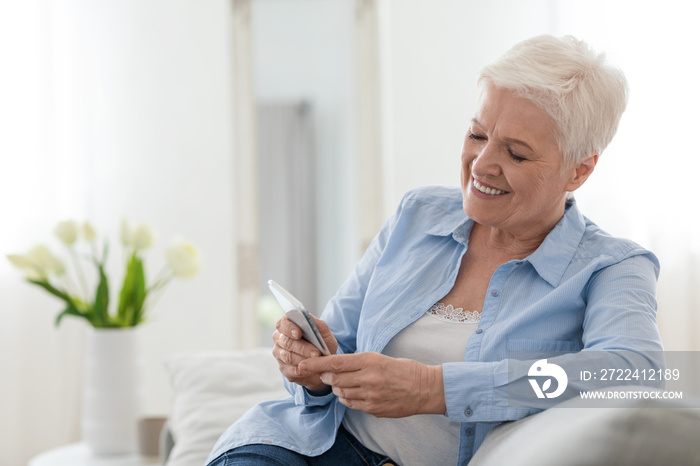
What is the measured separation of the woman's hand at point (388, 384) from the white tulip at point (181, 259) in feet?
3.95

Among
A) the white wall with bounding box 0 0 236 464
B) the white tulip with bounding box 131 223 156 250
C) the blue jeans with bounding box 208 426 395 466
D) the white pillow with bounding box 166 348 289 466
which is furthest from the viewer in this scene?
the white wall with bounding box 0 0 236 464

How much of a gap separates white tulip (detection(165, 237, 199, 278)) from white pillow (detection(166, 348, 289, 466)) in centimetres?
38

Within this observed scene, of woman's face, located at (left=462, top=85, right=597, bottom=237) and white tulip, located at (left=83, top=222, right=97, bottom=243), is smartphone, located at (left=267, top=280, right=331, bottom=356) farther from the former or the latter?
white tulip, located at (left=83, top=222, right=97, bottom=243)

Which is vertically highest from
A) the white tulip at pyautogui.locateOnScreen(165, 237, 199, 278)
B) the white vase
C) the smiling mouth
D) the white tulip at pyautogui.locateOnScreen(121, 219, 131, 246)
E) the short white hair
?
the short white hair

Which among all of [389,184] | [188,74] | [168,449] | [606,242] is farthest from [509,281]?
[188,74]

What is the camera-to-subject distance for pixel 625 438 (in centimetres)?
69

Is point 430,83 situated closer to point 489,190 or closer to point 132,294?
point 132,294

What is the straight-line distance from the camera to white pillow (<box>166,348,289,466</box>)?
150 centimetres

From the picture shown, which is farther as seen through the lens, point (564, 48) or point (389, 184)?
point (389, 184)

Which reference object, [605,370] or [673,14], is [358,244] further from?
[605,370]

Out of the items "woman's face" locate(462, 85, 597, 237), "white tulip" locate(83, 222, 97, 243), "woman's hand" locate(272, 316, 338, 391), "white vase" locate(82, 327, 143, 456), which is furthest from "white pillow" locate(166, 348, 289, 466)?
"woman's face" locate(462, 85, 597, 237)

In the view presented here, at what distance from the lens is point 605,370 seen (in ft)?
3.07

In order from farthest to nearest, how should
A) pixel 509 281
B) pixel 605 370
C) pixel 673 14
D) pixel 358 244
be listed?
1. pixel 358 244
2. pixel 673 14
3. pixel 509 281
4. pixel 605 370

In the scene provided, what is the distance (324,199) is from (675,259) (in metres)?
1.66
